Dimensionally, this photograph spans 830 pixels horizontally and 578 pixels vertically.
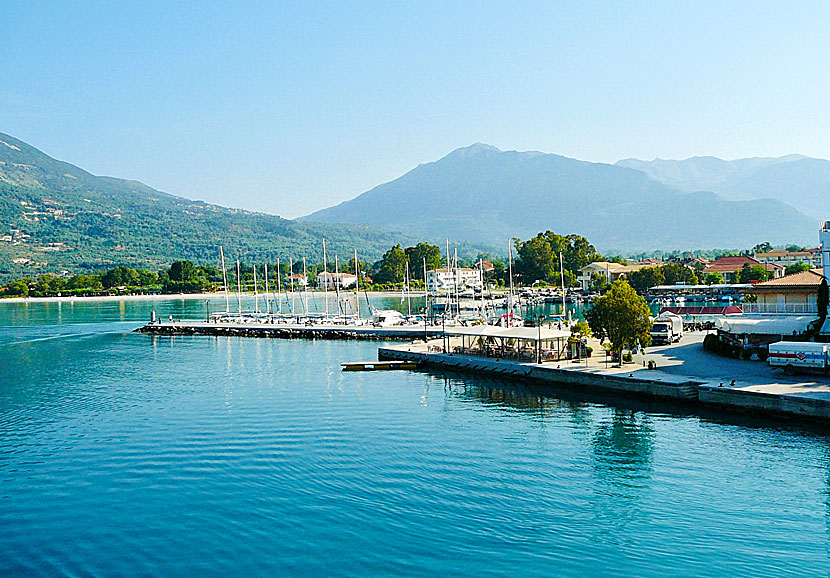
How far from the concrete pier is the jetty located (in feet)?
45.2

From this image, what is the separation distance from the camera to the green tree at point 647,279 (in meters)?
132

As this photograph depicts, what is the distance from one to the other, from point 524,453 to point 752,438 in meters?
8.34

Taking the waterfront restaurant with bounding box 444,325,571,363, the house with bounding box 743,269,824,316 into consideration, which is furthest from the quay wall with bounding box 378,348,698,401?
Result: the house with bounding box 743,269,824,316

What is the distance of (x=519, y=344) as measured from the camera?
46.4 metres

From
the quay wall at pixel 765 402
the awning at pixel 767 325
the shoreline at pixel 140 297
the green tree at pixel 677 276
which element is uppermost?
the green tree at pixel 677 276

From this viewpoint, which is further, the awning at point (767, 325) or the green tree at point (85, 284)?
the green tree at point (85, 284)

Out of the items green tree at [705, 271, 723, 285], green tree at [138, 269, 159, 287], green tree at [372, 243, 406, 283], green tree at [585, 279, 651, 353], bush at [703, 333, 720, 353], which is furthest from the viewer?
green tree at [138, 269, 159, 287]

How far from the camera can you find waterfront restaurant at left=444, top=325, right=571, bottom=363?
1738 inches

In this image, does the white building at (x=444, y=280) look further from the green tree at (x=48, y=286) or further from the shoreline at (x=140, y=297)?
the green tree at (x=48, y=286)

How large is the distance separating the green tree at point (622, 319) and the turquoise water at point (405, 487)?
5632 millimetres

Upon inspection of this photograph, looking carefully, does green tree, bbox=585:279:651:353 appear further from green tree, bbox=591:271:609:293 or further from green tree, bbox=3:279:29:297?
green tree, bbox=3:279:29:297

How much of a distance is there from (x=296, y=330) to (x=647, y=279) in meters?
77.4

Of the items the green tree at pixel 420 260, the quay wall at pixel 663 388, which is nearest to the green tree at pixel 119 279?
the green tree at pixel 420 260

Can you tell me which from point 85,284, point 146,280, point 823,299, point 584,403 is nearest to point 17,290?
point 85,284
